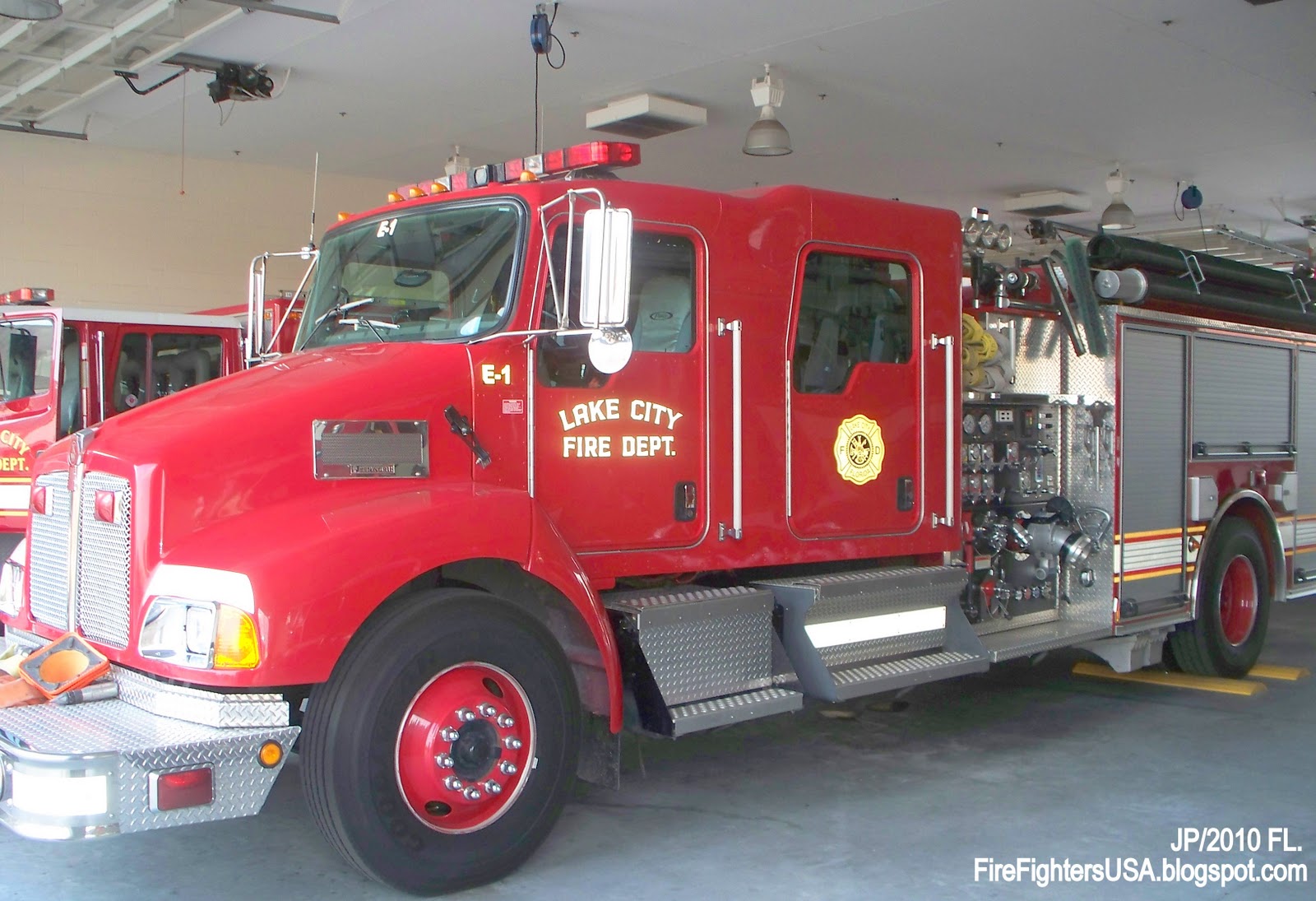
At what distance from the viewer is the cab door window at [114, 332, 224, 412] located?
10.2m

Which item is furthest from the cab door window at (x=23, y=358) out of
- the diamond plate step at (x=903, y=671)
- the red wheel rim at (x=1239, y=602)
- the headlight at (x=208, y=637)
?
the red wheel rim at (x=1239, y=602)

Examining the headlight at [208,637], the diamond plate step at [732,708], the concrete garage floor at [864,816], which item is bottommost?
the concrete garage floor at [864,816]

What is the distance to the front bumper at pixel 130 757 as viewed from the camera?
3.34 m

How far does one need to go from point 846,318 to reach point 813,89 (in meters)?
7.00

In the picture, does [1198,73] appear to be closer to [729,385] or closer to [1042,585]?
[1042,585]

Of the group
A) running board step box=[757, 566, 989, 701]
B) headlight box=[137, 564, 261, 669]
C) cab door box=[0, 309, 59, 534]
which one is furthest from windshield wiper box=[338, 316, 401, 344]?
cab door box=[0, 309, 59, 534]

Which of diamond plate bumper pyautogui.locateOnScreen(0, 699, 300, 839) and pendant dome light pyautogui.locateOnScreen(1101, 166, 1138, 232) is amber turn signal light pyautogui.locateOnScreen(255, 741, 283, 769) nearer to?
diamond plate bumper pyautogui.locateOnScreen(0, 699, 300, 839)

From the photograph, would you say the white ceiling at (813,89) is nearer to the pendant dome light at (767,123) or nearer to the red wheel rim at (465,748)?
the pendant dome light at (767,123)

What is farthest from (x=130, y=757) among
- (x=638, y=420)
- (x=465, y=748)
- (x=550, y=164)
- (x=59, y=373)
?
(x=59, y=373)

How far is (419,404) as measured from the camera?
13.7 ft

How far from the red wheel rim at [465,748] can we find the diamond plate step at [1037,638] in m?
2.52

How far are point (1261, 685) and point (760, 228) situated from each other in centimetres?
452

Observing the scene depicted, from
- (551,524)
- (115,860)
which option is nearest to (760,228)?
(551,524)

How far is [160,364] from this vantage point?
1040cm
